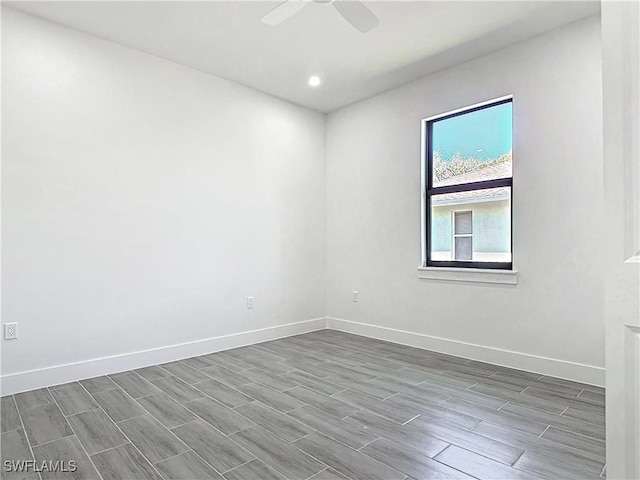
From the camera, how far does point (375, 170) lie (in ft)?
14.8

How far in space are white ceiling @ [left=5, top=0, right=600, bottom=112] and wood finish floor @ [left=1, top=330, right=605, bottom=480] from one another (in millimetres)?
2769

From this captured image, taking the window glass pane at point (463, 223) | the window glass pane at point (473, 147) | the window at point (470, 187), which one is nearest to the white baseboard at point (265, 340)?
the window at point (470, 187)

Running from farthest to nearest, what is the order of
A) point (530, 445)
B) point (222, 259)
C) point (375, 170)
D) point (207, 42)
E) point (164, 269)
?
point (375, 170)
point (222, 259)
point (164, 269)
point (207, 42)
point (530, 445)

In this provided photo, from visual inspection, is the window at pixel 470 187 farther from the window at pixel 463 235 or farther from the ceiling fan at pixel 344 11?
the ceiling fan at pixel 344 11

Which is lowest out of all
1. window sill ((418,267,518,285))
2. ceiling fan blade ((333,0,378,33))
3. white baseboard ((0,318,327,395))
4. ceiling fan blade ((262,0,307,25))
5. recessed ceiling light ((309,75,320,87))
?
white baseboard ((0,318,327,395))

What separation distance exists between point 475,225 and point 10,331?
12.7 feet

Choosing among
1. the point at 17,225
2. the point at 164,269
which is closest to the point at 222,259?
the point at 164,269

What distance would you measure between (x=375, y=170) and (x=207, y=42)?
217cm

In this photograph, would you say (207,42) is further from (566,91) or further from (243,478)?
(243,478)

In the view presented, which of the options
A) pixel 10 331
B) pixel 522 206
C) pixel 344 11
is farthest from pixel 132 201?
pixel 522 206

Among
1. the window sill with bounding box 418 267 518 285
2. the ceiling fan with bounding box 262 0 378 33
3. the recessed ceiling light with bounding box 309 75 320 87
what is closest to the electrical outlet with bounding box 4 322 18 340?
the ceiling fan with bounding box 262 0 378 33

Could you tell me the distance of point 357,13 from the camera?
7.86ft

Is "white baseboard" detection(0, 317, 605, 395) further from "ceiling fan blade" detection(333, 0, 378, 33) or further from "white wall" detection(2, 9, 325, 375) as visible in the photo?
"ceiling fan blade" detection(333, 0, 378, 33)

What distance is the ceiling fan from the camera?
7.57ft
